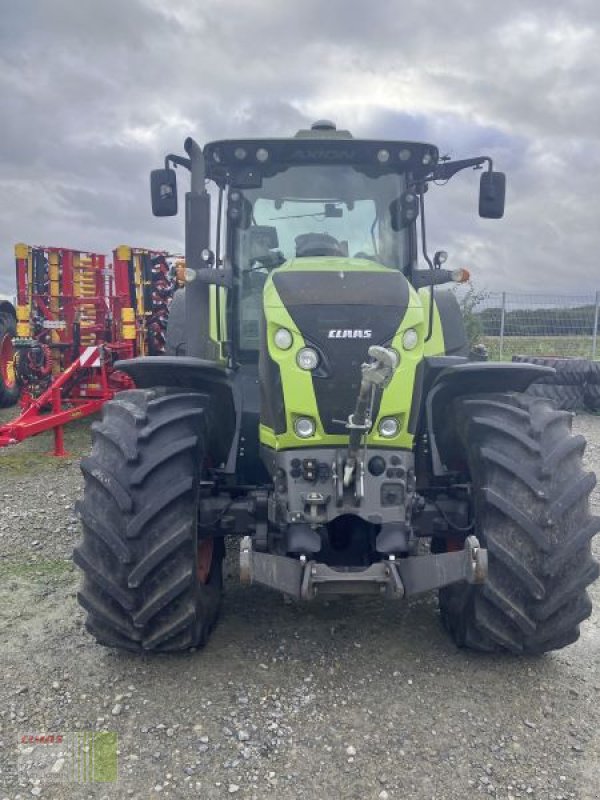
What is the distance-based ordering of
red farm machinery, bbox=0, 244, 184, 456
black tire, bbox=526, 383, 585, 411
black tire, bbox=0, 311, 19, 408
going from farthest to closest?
black tire, bbox=526, 383, 585, 411 → black tire, bbox=0, 311, 19, 408 → red farm machinery, bbox=0, 244, 184, 456

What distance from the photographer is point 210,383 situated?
382 cm

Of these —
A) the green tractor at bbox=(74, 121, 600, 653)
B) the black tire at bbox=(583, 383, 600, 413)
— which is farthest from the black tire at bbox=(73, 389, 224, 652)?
the black tire at bbox=(583, 383, 600, 413)

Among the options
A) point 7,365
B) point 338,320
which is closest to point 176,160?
point 338,320

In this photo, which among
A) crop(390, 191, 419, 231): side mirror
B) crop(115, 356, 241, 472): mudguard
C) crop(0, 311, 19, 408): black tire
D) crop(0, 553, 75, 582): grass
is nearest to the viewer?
crop(115, 356, 241, 472): mudguard

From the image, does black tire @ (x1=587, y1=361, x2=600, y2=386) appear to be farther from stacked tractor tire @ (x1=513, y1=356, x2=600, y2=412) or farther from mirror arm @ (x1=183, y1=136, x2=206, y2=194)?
mirror arm @ (x1=183, y1=136, x2=206, y2=194)

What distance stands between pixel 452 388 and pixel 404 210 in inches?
47.6

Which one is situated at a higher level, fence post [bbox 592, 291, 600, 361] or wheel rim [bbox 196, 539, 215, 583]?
fence post [bbox 592, 291, 600, 361]

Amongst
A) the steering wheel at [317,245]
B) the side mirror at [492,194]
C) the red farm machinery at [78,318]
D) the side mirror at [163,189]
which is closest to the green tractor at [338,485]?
the steering wheel at [317,245]

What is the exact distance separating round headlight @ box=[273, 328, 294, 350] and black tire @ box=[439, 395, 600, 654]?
104 cm

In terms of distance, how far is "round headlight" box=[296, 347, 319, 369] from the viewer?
3.34m

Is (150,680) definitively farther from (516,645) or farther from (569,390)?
(569,390)

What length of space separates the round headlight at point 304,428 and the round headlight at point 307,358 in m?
0.25

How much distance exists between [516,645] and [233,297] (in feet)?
8.13

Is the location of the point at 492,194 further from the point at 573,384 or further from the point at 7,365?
the point at 7,365
